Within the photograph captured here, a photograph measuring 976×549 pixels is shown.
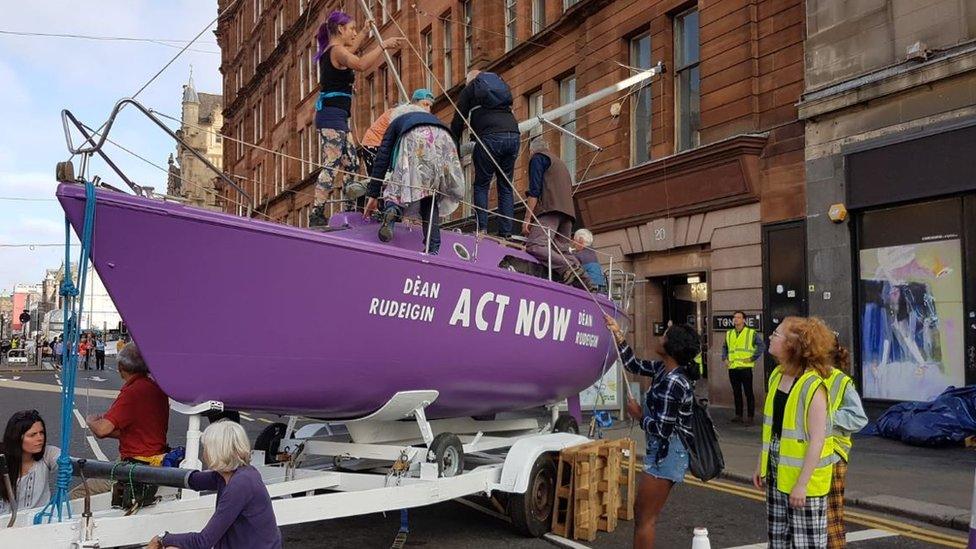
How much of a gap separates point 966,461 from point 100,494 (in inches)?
357

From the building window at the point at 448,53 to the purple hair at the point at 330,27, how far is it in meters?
19.0

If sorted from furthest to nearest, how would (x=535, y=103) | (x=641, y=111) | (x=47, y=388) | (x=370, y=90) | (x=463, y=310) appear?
(x=370, y=90) → (x=47, y=388) → (x=535, y=103) → (x=641, y=111) → (x=463, y=310)

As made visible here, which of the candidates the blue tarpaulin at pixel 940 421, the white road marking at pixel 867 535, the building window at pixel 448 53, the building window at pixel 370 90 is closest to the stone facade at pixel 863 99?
the blue tarpaulin at pixel 940 421

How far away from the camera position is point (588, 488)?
623cm

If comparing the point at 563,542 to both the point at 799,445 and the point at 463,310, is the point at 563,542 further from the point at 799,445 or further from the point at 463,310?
the point at 799,445

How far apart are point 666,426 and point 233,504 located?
98.8 inches

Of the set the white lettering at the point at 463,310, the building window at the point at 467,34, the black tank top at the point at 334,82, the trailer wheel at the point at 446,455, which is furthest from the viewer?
the building window at the point at 467,34

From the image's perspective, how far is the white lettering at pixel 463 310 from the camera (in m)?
5.78

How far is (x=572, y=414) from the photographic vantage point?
8281mm

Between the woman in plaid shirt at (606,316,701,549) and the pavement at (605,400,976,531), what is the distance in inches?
88.4

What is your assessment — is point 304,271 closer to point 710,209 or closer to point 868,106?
point 868,106

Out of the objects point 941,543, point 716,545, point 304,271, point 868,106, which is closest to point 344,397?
point 304,271

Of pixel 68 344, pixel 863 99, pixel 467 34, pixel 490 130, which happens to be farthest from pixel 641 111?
pixel 68 344

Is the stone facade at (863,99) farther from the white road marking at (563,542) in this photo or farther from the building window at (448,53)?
the building window at (448,53)
